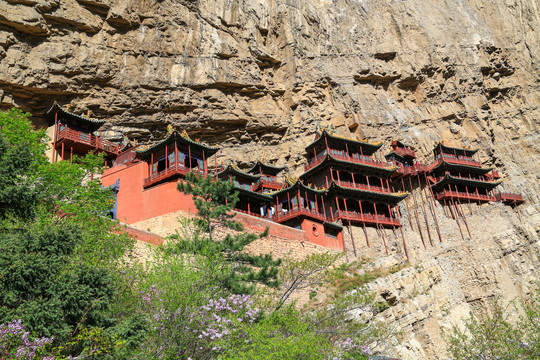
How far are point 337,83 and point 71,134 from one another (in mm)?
23073

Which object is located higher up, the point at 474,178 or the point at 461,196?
the point at 474,178

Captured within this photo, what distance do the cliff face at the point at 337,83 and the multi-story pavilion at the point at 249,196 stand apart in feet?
12.9

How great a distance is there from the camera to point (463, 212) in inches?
1565

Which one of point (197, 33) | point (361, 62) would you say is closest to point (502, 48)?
point (361, 62)

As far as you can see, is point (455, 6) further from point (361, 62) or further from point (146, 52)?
point (146, 52)

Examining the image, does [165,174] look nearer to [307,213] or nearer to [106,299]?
[307,213]

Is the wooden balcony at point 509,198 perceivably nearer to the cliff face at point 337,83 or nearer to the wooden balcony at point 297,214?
the cliff face at point 337,83

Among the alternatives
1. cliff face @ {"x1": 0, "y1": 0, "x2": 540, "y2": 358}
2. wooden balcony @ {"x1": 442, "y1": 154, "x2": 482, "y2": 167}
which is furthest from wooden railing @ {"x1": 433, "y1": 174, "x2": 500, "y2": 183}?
cliff face @ {"x1": 0, "y1": 0, "x2": 540, "y2": 358}

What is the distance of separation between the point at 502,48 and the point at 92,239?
50083mm

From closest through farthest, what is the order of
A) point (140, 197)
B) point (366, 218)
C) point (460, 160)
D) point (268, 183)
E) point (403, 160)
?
point (140, 197)
point (366, 218)
point (268, 183)
point (403, 160)
point (460, 160)

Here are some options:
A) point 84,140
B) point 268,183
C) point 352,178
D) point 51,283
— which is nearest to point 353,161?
point 352,178

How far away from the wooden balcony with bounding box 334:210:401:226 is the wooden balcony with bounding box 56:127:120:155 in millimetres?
15761

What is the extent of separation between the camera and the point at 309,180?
37.8 meters

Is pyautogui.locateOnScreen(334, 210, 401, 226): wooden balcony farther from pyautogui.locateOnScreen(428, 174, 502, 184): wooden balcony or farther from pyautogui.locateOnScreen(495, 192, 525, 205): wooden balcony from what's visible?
pyautogui.locateOnScreen(495, 192, 525, 205): wooden balcony
